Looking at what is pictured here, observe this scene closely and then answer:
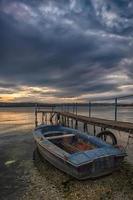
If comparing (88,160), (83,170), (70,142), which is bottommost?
(83,170)

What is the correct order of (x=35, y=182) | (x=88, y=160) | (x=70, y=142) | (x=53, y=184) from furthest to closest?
(x=70, y=142), (x=35, y=182), (x=53, y=184), (x=88, y=160)

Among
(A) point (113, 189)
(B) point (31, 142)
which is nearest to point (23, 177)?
(A) point (113, 189)

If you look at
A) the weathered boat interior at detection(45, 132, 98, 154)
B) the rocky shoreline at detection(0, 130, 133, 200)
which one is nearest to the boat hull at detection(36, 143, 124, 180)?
the rocky shoreline at detection(0, 130, 133, 200)

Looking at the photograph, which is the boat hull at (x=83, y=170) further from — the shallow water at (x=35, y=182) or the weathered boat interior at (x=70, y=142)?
the weathered boat interior at (x=70, y=142)

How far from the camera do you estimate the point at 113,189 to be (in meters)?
7.47

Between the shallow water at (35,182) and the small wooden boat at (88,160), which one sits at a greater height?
the small wooden boat at (88,160)

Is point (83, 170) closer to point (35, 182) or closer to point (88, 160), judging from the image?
point (88, 160)

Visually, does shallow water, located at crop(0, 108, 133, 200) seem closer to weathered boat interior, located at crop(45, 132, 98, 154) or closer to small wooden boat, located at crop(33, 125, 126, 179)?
small wooden boat, located at crop(33, 125, 126, 179)

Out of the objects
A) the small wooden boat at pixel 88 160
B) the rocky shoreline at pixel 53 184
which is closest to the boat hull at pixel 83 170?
the small wooden boat at pixel 88 160

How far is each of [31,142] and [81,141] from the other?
21.5 ft

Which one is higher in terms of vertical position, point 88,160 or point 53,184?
point 88,160

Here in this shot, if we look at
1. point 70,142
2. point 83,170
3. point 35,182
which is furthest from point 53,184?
point 70,142

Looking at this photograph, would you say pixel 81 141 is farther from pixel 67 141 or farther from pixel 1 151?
pixel 1 151

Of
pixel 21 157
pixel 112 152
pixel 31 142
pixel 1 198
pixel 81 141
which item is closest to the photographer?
pixel 1 198
